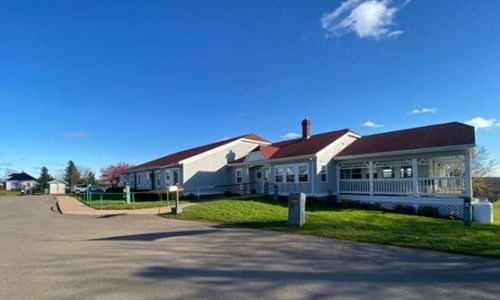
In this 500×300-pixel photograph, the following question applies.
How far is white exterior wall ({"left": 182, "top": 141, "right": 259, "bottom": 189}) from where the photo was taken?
1207 inches

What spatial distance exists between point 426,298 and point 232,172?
27.6m

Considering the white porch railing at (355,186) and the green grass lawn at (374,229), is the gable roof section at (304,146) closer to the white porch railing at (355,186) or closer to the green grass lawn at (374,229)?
the white porch railing at (355,186)

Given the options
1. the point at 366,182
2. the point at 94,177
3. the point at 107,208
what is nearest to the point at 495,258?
the point at 366,182

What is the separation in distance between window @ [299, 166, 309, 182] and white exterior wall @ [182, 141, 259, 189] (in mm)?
9275

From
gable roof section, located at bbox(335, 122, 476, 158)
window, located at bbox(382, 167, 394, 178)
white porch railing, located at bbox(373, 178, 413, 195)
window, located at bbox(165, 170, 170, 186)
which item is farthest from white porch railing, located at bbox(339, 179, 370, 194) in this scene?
window, located at bbox(165, 170, 170, 186)

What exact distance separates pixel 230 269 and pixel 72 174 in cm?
8588

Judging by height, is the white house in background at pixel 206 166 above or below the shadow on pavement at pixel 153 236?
above

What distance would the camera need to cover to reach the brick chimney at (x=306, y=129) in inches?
1183

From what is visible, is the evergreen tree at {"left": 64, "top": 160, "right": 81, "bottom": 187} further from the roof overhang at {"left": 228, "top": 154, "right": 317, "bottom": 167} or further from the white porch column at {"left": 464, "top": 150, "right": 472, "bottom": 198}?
the white porch column at {"left": 464, "top": 150, "right": 472, "bottom": 198}

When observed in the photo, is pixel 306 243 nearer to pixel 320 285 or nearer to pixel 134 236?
pixel 320 285

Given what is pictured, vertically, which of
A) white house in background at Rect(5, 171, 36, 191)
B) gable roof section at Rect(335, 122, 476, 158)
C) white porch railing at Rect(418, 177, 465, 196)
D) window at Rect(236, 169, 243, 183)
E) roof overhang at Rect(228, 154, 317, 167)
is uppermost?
gable roof section at Rect(335, 122, 476, 158)

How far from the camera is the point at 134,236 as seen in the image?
11812 mm

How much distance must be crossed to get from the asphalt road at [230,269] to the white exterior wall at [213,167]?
18.9 metres

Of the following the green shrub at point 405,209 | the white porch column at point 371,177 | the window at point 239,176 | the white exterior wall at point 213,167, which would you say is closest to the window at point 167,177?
the white exterior wall at point 213,167
